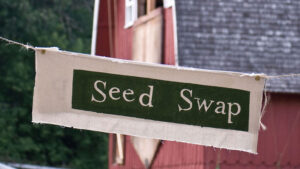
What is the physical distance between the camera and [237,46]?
52.4 feet

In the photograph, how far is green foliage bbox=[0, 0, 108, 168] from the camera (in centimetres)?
4003

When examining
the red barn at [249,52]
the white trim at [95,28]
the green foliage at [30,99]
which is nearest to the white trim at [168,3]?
the red barn at [249,52]

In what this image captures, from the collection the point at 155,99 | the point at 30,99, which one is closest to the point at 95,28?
the point at 155,99

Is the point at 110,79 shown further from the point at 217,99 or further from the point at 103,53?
the point at 103,53

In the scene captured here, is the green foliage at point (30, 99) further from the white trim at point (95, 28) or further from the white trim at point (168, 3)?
the white trim at point (168, 3)

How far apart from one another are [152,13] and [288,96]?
2980 mm

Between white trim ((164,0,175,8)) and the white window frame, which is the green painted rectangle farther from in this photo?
the white window frame

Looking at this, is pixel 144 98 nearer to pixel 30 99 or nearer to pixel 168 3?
pixel 168 3

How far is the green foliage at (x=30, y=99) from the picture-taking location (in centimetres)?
4003

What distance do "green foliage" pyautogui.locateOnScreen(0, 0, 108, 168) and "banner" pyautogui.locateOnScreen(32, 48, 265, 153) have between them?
30.4 meters

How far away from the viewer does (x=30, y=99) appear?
41312mm

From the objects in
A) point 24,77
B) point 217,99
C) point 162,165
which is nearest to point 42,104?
point 217,99

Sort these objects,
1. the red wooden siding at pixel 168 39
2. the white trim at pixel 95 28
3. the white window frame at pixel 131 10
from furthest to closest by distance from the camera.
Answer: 1. the white trim at pixel 95 28
2. the white window frame at pixel 131 10
3. the red wooden siding at pixel 168 39

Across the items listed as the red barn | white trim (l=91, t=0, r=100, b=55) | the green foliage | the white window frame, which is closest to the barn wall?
white trim (l=91, t=0, r=100, b=55)
